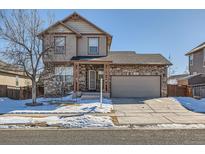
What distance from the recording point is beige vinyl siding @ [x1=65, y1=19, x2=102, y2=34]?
21188mm

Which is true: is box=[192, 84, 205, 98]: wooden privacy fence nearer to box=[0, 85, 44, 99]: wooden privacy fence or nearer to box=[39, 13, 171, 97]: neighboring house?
box=[39, 13, 171, 97]: neighboring house

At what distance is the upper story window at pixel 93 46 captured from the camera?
2114cm

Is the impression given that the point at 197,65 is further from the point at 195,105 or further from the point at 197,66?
the point at 195,105

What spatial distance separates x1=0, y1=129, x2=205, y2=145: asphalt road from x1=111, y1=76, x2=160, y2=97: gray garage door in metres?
12.7

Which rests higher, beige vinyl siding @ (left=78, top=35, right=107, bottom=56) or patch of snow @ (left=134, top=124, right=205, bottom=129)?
beige vinyl siding @ (left=78, top=35, right=107, bottom=56)

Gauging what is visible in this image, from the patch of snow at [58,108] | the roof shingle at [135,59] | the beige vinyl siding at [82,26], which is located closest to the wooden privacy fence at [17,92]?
the roof shingle at [135,59]

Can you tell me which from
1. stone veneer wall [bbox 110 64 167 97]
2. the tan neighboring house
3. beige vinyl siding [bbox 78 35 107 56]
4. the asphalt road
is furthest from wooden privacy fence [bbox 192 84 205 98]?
the asphalt road

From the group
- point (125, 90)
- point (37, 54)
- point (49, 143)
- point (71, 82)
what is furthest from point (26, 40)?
point (49, 143)

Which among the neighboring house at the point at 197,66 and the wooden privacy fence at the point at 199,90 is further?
the neighboring house at the point at 197,66

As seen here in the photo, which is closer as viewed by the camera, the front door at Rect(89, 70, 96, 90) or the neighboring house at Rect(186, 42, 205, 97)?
the front door at Rect(89, 70, 96, 90)

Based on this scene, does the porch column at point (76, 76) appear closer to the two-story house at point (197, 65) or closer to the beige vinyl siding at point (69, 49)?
the beige vinyl siding at point (69, 49)

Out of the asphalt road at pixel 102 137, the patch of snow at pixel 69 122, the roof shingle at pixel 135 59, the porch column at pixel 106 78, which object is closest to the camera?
the asphalt road at pixel 102 137

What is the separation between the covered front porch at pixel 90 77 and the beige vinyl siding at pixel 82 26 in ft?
10.6

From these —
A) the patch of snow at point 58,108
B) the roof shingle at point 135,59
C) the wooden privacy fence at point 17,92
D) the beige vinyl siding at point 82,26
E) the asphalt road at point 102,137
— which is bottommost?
the asphalt road at point 102,137
